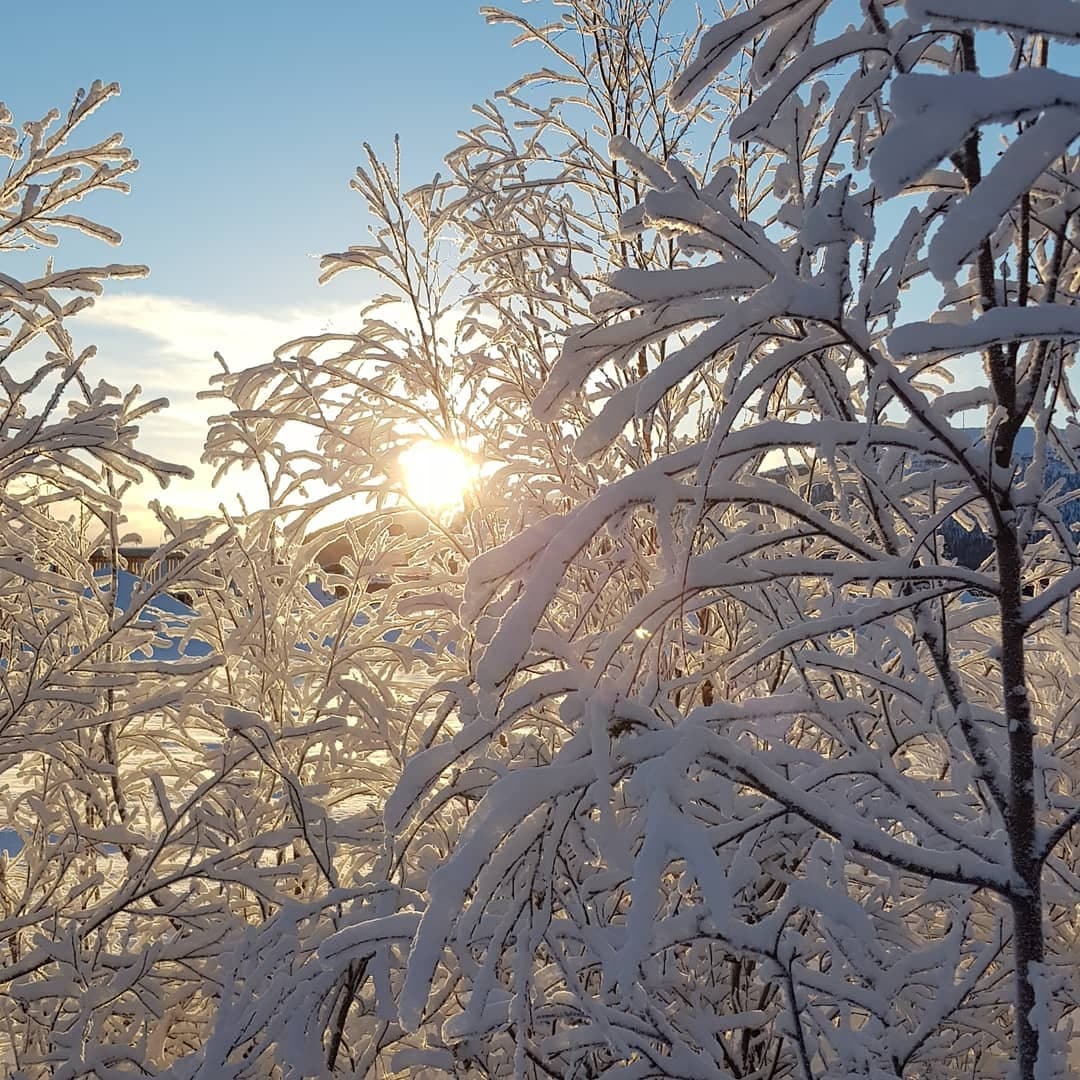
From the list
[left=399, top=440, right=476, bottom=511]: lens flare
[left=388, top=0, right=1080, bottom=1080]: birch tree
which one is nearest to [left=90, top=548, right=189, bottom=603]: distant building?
[left=399, top=440, right=476, bottom=511]: lens flare

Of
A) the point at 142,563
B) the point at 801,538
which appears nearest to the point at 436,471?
the point at 142,563

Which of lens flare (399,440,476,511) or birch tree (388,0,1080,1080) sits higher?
lens flare (399,440,476,511)

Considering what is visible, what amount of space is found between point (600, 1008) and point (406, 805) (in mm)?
773

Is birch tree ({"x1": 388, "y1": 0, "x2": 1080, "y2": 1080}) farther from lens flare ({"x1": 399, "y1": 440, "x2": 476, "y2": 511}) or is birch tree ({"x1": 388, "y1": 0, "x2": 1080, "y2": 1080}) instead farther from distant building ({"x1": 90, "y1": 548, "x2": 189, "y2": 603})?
distant building ({"x1": 90, "y1": 548, "x2": 189, "y2": 603})

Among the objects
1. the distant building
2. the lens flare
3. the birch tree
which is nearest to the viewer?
the birch tree

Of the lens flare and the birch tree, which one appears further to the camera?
the lens flare

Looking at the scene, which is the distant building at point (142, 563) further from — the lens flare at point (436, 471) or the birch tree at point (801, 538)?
the birch tree at point (801, 538)

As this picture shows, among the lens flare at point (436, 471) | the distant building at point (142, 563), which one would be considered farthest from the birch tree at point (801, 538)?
the distant building at point (142, 563)

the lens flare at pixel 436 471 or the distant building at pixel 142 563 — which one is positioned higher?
the lens flare at pixel 436 471

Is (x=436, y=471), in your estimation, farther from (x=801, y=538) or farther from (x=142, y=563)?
(x=801, y=538)

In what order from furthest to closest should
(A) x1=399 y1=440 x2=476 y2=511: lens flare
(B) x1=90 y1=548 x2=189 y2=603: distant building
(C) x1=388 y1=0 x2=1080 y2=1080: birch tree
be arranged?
1. (A) x1=399 y1=440 x2=476 y2=511: lens flare
2. (B) x1=90 y1=548 x2=189 y2=603: distant building
3. (C) x1=388 y1=0 x2=1080 y2=1080: birch tree

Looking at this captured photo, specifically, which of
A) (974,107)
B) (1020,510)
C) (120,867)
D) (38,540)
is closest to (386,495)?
(38,540)

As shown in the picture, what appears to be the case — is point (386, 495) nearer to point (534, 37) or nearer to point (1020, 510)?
point (534, 37)

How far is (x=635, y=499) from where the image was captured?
132 cm
